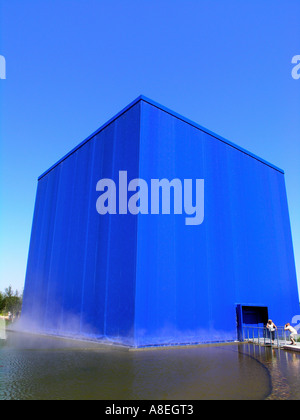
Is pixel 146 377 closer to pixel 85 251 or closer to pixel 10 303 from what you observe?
pixel 85 251

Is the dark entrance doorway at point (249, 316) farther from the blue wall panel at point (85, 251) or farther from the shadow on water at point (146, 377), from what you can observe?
the blue wall panel at point (85, 251)

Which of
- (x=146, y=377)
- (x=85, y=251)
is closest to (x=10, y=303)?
(x=85, y=251)

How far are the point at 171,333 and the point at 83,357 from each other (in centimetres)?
515

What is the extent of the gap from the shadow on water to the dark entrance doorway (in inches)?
277

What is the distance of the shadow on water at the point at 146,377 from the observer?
237 inches

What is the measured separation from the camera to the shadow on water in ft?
19.7

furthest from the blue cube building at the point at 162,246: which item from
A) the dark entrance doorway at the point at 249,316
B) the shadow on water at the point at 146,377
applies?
the shadow on water at the point at 146,377

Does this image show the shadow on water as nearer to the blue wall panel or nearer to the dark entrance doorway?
the blue wall panel

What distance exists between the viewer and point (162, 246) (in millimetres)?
15555

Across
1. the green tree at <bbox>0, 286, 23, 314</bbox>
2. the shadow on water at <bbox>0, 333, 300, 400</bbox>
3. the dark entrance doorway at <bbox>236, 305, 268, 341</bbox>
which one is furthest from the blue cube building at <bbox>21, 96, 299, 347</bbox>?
the green tree at <bbox>0, 286, 23, 314</bbox>

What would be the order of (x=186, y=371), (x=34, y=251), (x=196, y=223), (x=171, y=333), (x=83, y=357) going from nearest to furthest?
(x=186, y=371) → (x=83, y=357) → (x=171, y=333) → (x=196, y=223) → (x=34, y=251)
